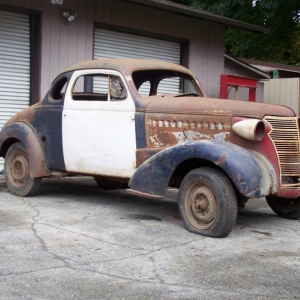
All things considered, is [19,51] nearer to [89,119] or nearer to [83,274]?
[89,119]

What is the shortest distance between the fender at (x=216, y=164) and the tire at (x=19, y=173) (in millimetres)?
2162

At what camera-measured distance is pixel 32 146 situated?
8.31m

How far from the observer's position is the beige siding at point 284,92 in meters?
14.2

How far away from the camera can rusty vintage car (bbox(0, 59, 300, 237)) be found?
6285 millimetres

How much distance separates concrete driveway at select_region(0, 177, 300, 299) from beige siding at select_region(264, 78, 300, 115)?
262 inches

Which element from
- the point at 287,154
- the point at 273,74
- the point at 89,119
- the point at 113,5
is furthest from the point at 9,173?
the point at 273,74

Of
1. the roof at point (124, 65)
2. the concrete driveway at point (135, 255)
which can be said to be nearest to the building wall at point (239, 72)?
the roof at point (124, 65)

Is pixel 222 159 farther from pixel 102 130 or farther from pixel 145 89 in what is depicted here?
pixel 145 89

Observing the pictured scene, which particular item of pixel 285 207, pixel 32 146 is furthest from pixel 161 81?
pixel 285 207

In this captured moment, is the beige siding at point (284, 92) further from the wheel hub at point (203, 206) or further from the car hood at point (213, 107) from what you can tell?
the wheel hub at point (203, 206)

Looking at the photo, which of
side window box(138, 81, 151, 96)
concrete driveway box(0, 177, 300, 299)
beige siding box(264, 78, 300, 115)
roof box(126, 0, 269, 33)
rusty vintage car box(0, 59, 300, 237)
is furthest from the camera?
beige siding box(264, 78, 300, 115)

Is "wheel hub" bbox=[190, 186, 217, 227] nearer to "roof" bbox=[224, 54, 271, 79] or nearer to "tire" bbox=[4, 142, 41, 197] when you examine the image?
"tire" bbox=[4, 142, 41, 197]

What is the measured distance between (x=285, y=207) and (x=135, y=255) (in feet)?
9.67

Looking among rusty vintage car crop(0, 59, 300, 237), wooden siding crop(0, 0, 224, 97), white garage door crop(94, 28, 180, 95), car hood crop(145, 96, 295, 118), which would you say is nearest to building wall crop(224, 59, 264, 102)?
wooden siding crop(0, 0, 224, 97)
